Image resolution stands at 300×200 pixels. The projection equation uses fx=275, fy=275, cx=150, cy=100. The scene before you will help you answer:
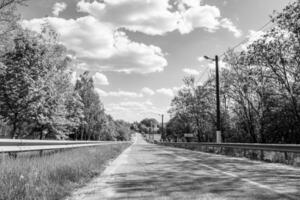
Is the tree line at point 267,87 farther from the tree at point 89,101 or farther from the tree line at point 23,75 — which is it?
the tree at point 89,101

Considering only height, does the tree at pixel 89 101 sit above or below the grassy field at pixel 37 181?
above

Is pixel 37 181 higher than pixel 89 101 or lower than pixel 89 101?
lower

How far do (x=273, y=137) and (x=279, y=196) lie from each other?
32354 millimetres

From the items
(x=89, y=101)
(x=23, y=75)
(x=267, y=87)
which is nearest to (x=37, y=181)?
(x=23, y=75)

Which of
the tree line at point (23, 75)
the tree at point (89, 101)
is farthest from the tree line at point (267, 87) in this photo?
the tree at point (89, 101)

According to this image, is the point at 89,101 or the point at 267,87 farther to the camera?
the point at 89,101

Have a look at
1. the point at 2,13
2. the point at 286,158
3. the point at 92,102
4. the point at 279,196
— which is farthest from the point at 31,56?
the point at 92,102

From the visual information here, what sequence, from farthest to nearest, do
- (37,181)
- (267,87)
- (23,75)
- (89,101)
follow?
(89,101) → (267,87) → (23,75) → (37,181)

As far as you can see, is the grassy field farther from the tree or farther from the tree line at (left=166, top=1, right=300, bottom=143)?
the tree

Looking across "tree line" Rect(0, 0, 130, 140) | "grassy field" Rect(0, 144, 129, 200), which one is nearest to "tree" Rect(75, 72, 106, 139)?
"tree line" Rect(0, 0, 130, 140)

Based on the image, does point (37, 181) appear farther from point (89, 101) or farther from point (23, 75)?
point (89, 101)

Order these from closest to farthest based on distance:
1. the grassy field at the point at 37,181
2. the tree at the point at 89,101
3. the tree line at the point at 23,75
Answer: the grassy field at the point at 37,181
the tree line at the point at 23,75
the tree at the point at 89,101

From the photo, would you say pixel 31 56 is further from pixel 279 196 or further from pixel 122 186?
pixel 279 196

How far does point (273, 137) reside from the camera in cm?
3431
